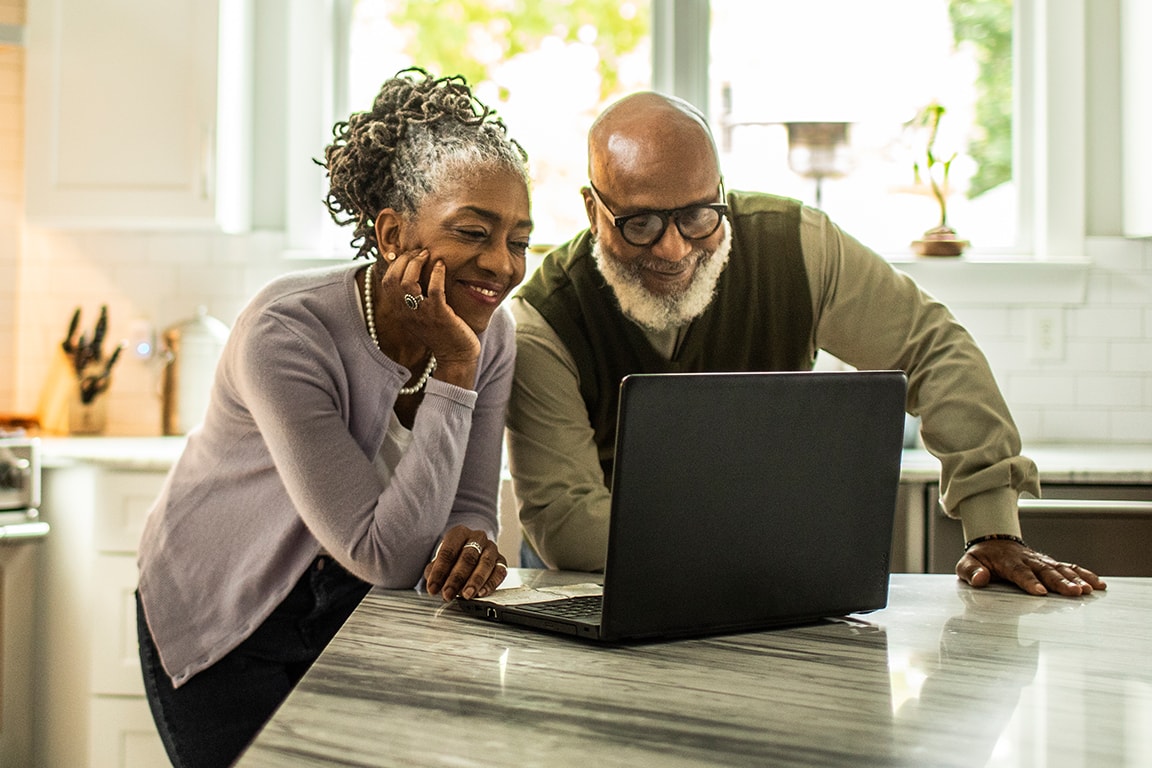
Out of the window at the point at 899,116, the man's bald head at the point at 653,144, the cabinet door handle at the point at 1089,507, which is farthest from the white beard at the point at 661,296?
the window at the point at 899,116

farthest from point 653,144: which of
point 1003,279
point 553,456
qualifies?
point 1003,279

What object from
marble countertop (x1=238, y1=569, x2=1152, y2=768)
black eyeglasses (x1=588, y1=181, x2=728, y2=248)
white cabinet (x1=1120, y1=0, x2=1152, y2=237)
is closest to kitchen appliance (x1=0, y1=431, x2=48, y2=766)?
black eyeglasses (x1=588, y1=181, x2=728, y2=248)

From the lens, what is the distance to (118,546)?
9.49ft

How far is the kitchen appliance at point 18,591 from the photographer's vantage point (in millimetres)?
2809

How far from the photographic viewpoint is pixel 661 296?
193 cm

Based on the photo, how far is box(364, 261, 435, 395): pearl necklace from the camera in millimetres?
1699

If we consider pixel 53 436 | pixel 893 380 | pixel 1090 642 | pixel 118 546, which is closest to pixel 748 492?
pixel 893 380

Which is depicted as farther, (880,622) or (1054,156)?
(1054,156)

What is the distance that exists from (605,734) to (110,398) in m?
3.00

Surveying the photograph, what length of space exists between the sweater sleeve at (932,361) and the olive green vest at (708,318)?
0.05m

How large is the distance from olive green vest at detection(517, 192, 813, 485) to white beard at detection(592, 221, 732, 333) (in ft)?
0.07

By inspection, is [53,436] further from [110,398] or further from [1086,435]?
[1086,435]

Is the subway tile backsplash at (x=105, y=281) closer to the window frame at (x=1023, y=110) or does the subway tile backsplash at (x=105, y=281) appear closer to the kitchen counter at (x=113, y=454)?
the window frame at (x=1023, y=110)

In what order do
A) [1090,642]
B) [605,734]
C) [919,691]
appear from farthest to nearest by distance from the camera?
[1090,642] < [919,691] < [605,734]
